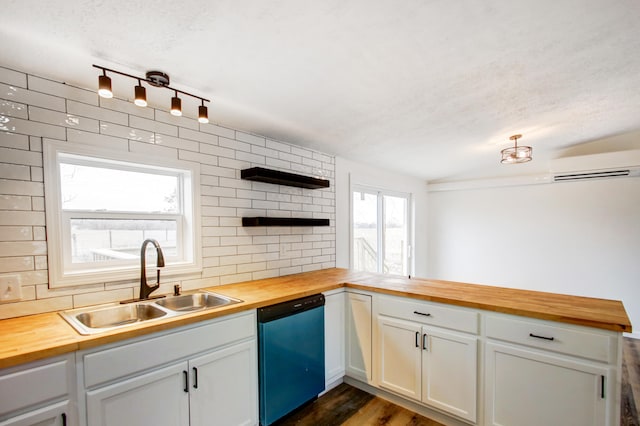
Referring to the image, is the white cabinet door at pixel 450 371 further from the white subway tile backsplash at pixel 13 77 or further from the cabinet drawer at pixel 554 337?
the white subway tile backsplash at pixel 13 77

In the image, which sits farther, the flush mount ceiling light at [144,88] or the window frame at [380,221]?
the window frame at [380,221]

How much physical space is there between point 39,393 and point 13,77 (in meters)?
1.50

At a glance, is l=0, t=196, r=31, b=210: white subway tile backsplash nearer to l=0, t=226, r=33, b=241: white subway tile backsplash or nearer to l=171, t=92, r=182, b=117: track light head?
l=0, t=226, r=33, b=241: white subway tile backsplash

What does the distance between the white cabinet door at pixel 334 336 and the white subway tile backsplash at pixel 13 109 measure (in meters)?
2.13

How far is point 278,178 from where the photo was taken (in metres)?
2.52

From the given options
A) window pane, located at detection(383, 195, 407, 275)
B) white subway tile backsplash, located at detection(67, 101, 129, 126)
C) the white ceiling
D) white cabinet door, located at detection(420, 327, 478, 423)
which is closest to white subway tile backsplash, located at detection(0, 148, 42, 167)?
white subway tile backsplash, located at detection(67, 101, 129, 126)

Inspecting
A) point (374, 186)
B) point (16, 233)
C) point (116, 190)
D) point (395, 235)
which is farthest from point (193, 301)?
point (395, 235)

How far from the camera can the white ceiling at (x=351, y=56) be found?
1.29 metres

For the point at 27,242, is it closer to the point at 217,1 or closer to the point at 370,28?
the point at 217,1

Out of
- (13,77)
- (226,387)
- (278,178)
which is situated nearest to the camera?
(13,77)

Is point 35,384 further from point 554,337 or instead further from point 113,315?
point 554,337

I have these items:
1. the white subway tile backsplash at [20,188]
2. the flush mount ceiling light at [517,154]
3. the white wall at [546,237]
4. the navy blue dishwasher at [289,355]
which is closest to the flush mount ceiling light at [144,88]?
the white subway tile backsplash at [20,188]

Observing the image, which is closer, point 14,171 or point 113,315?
point 14,171

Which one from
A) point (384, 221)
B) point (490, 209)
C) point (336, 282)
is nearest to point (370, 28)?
point (336, 282)
